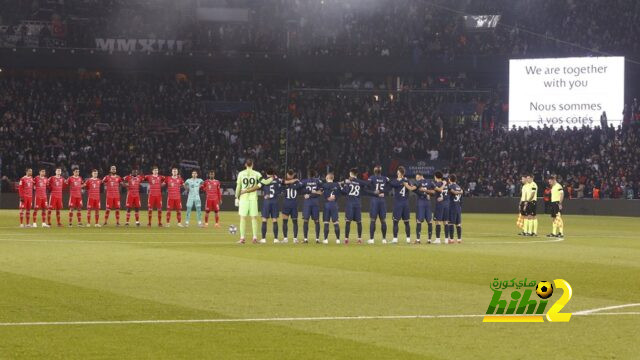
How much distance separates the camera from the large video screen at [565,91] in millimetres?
62156

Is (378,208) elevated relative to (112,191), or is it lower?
lower

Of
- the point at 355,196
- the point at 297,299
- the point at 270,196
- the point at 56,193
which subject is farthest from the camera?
the point at 56,193

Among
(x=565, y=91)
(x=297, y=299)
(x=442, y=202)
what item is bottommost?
(x=297, y=299)

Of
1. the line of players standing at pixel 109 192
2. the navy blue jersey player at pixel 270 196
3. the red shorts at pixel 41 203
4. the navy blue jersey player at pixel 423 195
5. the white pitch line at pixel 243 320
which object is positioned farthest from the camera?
the line of players standing at pixel 109 192

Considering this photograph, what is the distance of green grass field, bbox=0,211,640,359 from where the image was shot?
494 inches

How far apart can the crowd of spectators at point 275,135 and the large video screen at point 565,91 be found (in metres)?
0.87

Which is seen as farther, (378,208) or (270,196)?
(378,208)

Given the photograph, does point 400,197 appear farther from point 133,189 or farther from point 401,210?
point 133,189

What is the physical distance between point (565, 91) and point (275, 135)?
1768 cm

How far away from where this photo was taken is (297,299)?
56.8 feet

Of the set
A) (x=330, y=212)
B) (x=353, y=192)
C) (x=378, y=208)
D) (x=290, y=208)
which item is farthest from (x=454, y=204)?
(x=290, y=208)

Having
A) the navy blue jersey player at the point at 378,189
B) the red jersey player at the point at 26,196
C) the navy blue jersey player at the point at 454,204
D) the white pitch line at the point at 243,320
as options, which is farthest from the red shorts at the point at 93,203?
the white pitch line at the point at 243,320

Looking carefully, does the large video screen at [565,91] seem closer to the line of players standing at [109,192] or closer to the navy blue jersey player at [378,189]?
the line of players standing at [109,192]

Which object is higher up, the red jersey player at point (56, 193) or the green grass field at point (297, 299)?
the red jersey player at point (56, 193)
